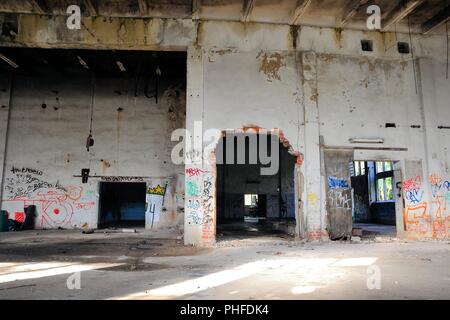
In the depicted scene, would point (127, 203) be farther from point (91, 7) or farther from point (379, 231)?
point (379, 231)

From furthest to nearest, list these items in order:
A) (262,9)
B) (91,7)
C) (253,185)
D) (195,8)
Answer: (253,185)
(262,9)
(195,8)
(91,7)

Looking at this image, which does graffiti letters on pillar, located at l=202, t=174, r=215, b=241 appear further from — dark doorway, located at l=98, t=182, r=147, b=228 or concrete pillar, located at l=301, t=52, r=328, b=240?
dark doorway, located at l=98, t=182, r=147, b=228

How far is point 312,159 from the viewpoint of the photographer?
9.88 meters

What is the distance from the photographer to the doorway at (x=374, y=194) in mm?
17094

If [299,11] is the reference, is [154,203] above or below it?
below

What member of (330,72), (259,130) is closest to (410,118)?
(330,72)

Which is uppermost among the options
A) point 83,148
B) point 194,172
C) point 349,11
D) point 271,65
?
point 349,11

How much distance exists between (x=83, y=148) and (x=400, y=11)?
1195 cm

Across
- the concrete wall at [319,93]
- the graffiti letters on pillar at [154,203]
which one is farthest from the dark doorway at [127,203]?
the concrete wall at [319,93]

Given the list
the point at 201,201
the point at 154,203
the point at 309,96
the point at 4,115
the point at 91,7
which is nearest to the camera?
the point at 201,201

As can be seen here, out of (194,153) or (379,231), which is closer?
(194,153)

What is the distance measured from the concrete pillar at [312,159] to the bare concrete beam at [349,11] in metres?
1.26

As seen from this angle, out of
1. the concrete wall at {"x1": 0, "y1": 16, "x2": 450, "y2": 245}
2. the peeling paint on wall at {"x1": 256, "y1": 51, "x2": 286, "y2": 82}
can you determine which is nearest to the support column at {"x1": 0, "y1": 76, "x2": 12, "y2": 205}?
the concrete wall at {"x1": 0, "y1": 16, "x2": 450, "y2": 245}

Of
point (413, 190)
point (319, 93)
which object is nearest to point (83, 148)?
point (319, 93)
